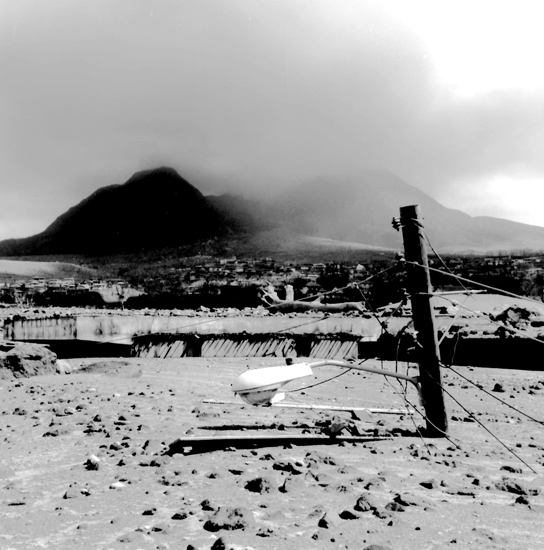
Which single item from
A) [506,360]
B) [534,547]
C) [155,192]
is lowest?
[506,360]

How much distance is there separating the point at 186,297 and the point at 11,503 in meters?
29.0

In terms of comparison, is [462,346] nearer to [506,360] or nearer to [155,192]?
[506,360]

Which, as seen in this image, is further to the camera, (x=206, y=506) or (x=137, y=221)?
(x=137, y=221)

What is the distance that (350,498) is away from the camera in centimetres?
394

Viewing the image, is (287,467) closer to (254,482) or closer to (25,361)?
(254,482)

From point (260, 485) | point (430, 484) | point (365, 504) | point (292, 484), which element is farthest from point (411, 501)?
point (260, 485)

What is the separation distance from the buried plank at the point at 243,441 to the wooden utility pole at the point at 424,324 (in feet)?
2.69

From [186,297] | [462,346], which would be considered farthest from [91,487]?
[186,297]

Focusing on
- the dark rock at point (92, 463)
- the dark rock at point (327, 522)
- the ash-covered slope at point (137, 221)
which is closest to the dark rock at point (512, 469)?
the dark rock at point (327, 522)

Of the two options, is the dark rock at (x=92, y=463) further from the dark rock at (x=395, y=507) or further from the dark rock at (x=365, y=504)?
the dark rock at (x=395, y=507)

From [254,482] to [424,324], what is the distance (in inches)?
105

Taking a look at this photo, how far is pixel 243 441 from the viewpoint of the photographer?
5.40 m

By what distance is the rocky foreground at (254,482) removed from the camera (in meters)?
3.37

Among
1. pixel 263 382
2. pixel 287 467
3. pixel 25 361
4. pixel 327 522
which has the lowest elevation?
pixel 25 361
